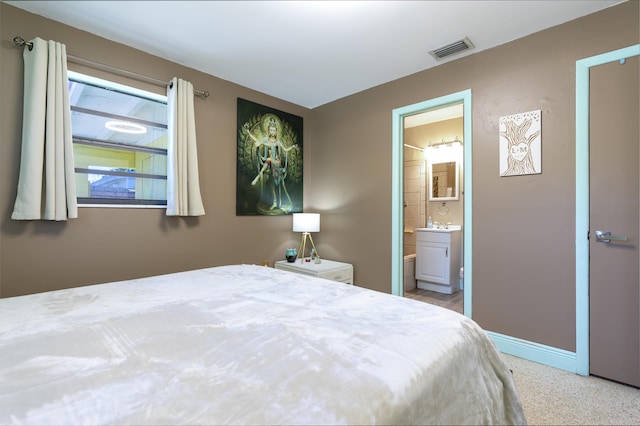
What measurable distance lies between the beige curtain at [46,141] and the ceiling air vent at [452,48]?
263cm

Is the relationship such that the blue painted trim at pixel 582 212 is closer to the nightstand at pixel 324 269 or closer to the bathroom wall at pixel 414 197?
the nightstand at pixel 324 269

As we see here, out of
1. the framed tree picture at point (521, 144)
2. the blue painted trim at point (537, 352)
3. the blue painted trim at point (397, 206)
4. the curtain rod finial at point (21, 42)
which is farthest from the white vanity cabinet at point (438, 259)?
the curtain rod finial at point (21, 42)

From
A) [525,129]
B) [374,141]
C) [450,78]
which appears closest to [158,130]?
[374,141]

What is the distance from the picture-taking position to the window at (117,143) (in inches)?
81.5

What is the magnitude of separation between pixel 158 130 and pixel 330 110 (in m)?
1.83

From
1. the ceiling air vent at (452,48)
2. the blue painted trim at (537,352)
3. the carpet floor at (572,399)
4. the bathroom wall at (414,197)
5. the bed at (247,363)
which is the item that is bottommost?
the carpet floor at (572,399)

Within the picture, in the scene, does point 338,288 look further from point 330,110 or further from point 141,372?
point 330,110

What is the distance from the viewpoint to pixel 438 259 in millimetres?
3852

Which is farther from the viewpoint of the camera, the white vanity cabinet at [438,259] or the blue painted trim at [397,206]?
the white vanity cabinet at [438,259]

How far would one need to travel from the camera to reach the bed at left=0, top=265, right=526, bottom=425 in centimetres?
58

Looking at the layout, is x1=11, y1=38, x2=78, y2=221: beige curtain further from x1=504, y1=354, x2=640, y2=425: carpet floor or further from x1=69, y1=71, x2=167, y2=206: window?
x1=504, y1=354, x2=640, y2=425: carpet floor

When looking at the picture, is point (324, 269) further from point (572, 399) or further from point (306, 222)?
point (572, 399)

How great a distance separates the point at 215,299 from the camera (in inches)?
51.3

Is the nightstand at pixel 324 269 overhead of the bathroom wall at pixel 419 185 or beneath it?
beneath
